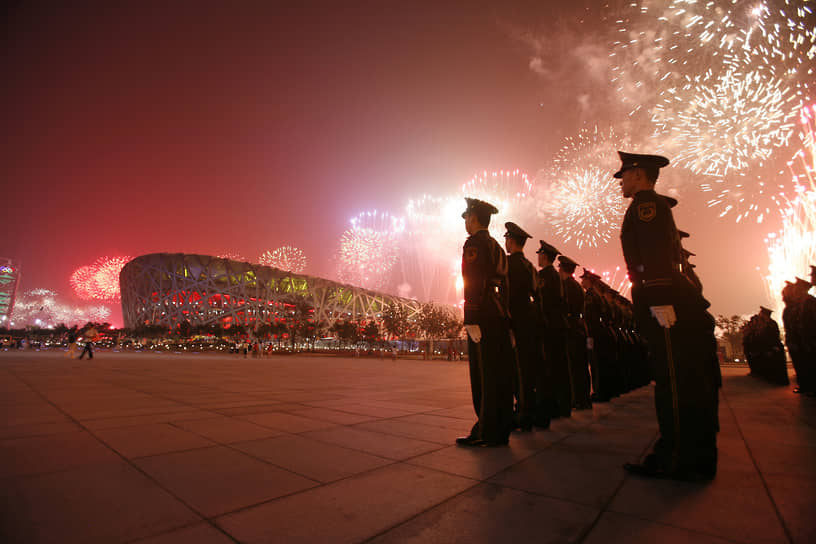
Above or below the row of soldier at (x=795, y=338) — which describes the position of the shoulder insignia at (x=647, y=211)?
above

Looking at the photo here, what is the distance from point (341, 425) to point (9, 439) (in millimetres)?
3165

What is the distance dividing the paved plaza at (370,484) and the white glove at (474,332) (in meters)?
1.11

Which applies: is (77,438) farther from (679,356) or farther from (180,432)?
(679,356)

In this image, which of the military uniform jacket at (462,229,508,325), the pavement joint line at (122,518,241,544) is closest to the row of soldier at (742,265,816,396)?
the military uniform jacket at (462,229,508,325)

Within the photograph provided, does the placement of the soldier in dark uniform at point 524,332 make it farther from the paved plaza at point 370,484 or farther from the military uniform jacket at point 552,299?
the military uniform jacket at point 552,299

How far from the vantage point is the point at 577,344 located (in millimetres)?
6234

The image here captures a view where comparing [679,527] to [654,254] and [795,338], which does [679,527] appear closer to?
[654,254]

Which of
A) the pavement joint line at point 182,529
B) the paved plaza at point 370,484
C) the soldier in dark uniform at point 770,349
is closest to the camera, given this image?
the pavement joint line at point 182,529

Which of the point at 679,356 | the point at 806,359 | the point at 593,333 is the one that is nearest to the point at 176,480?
the point at 679,356

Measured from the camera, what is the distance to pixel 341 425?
461 cm

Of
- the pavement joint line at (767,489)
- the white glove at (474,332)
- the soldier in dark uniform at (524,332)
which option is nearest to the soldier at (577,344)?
the soldier in dark uniform at (524,332)

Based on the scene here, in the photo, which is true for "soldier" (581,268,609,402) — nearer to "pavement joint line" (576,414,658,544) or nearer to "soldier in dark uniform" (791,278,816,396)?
"pavement joint line" (576,414,658,544)

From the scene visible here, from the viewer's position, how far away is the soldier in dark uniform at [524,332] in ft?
15.4

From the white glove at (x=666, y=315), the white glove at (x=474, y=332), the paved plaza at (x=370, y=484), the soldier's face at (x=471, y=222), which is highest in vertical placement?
the soldier's face at (x=471, y=222)
